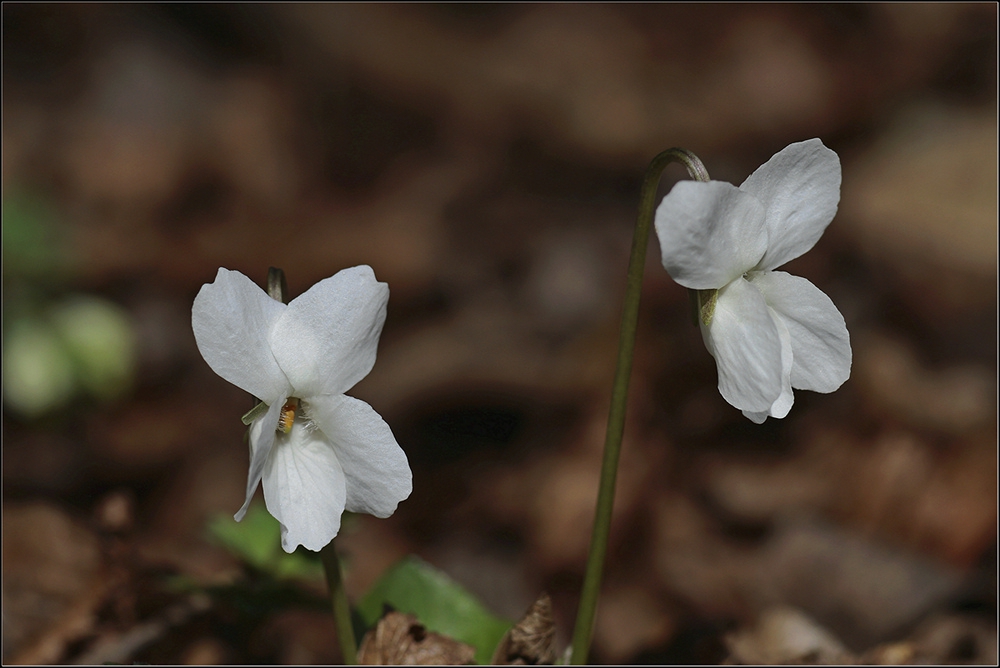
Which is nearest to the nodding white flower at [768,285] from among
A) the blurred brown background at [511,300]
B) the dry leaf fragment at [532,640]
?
the dry leaf fragment at [532,640]

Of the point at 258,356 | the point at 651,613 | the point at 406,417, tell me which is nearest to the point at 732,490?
the point at 651,613

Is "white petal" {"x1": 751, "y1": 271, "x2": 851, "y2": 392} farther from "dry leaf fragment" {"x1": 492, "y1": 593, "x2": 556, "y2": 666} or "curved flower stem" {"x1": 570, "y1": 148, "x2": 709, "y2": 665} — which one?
"dry leaf fragment" {"x1": 492, "y1": 593, "x2": 556, "y2": 666}

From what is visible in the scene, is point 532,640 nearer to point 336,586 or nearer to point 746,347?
point 336,586

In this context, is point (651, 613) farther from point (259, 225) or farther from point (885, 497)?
point (259, 225)

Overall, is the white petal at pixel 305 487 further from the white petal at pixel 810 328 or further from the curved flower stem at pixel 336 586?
the white petal at pixel 810 328

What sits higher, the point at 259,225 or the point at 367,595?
Result: the point at 259,225

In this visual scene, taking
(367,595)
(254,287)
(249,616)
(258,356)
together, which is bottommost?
(249,616)

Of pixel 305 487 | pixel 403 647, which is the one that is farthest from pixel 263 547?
pixel 305 487
